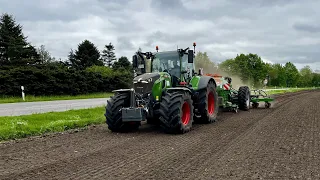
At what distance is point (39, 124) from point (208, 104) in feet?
20.4

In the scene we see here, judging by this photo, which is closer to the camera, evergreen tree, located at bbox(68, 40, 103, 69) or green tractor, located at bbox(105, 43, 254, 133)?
green tractor, located at bbox(105, 43, 254, 133)

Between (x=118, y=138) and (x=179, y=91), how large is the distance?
247 centimetres

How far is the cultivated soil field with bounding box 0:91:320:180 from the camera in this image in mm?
5754

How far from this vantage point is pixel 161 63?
12.1 metres

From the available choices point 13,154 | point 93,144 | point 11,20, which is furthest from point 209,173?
point 11,20

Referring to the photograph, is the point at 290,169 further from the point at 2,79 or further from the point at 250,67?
the point at 250,67

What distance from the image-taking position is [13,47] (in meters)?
40.7

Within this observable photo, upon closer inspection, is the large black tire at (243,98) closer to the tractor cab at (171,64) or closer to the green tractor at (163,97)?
the green tractor at (163,97)

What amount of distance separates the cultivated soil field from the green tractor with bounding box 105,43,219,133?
0.46 metres

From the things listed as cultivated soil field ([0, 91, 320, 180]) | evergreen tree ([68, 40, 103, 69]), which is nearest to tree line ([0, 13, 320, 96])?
evergreen tree ([68, 40, 103, 69])

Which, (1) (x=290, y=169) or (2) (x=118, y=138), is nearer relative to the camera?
(1) (x=290, y=169)

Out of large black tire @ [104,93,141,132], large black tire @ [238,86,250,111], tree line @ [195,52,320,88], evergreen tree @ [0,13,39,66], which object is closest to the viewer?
large black tire @ [104,93,141,132]

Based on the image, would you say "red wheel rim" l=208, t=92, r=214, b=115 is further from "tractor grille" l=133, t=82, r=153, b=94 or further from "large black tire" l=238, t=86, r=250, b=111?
"large black tire" l=238, t=86, r=250, b=111

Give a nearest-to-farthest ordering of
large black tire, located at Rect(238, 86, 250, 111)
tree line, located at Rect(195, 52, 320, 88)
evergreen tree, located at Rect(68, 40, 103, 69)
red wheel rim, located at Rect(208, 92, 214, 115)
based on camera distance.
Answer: red wheel rim, located at Rect(208, 92, 214, 115) → large black tire, located at Rect(238, 86, 250, 111) → tree line, located at Rect(195, 52, 320, 88) → evergreen tree, located at Rect(68, 40, 103, 69)
